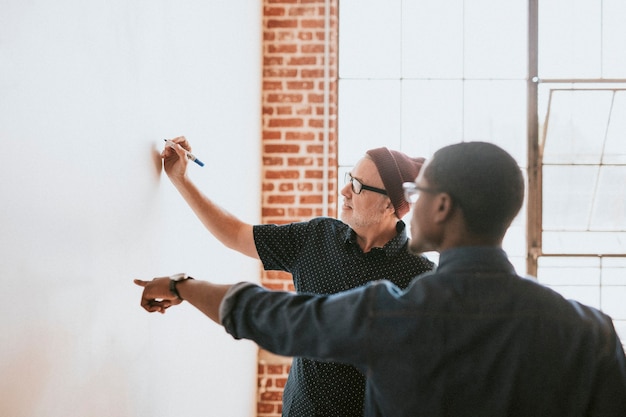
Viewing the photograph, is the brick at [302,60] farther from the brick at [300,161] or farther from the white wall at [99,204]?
the white wall at [99,204]

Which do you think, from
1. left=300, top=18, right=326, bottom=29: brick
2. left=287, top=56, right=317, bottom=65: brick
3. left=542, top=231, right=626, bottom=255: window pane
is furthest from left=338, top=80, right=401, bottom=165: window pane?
left=542, top=231, right=626, bottom=255: window pane

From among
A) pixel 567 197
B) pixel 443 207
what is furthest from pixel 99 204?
pixel 567 197

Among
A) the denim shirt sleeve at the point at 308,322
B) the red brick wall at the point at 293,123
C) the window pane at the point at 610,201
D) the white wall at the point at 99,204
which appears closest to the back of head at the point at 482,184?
the denim shirt sleeve at the point at 308,322

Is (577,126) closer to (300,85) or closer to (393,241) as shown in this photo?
(300,85)

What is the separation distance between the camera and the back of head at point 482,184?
0.98 m

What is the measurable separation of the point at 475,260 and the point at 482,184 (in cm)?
13

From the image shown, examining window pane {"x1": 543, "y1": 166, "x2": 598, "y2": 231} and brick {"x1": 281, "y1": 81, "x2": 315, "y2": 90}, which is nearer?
brick {"x1": 281, "y1": 81, "x2": 315, "y2": 90}

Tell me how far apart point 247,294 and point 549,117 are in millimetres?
3057

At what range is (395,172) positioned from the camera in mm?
1787

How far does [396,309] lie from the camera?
36.2 inches

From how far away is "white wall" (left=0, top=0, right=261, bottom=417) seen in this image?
0.86 metres

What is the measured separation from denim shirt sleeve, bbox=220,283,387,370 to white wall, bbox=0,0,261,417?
0.99 ft

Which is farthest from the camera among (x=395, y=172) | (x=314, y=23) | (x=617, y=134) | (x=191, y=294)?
(x=617, y=134)

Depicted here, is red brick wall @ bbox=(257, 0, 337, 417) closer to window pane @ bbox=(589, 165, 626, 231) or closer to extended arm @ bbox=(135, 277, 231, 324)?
window pane @ bbox=(589, 165, 626, 231)
